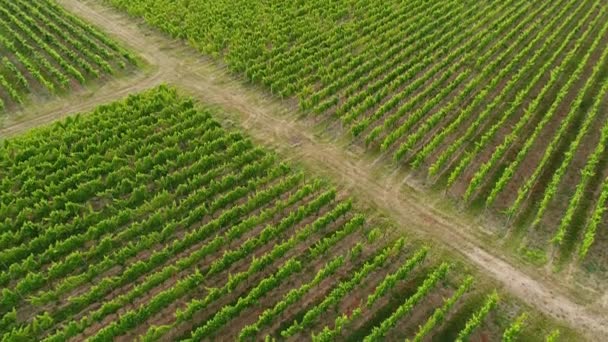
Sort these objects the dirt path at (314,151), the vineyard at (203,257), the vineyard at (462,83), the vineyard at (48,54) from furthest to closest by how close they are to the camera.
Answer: the vineyard at (48,54) → the vineyard at (462,83) → the dirt path at (314,151) → the vineyard at (203,257)

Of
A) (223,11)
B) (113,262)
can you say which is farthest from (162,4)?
(113,262)

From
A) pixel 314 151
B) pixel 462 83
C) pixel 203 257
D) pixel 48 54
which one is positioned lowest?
pixel 203 257

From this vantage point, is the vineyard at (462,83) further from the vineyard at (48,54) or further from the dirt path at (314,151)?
the vineyard at (48,54)

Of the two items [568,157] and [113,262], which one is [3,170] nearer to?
[113,262]

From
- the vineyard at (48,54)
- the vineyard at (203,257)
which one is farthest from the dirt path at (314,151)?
the vineyard at (48,54)

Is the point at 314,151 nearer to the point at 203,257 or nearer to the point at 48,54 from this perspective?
the point at 203,257

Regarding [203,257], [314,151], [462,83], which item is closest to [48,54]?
[314,151]
